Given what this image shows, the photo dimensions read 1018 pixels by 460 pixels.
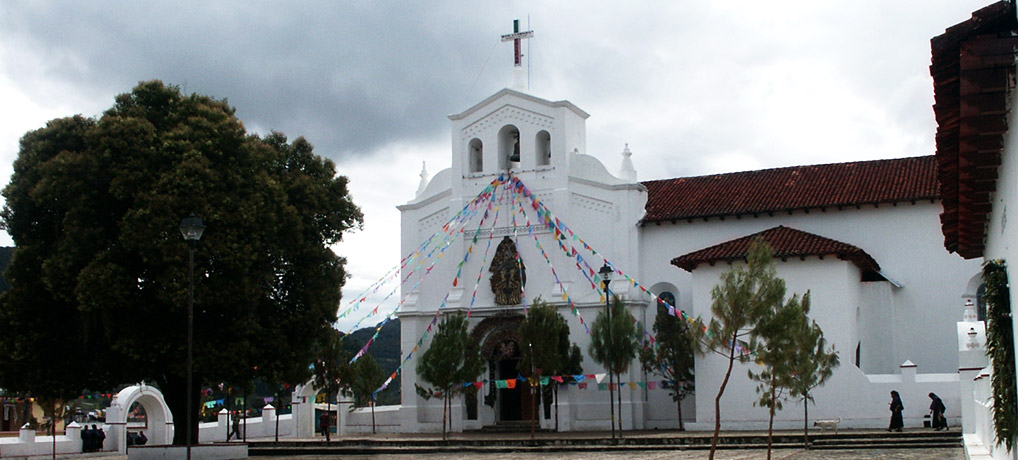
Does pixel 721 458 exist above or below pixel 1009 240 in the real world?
below

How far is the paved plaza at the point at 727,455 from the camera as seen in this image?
857 inches

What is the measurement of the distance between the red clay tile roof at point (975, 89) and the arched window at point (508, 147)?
99.7ft

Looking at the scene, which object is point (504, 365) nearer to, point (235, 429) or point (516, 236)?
point (516, 236)

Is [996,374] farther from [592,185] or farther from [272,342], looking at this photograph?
[592,185]

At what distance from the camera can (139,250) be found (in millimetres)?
25625

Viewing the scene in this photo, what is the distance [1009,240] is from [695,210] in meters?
28.7

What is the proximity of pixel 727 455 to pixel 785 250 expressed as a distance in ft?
33.1

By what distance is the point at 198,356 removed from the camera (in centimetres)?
2603

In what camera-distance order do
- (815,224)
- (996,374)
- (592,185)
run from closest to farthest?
(996,374) → (815,224) → (592,185)

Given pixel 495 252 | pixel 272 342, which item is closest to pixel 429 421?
pixel 495 252

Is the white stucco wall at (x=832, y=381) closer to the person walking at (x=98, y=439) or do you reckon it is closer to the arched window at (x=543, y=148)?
the arched window at (x=543, y=148)

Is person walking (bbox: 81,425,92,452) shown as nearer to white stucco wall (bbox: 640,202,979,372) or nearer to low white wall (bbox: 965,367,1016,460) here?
white stucco wall (bbox: 640,202,979,372)

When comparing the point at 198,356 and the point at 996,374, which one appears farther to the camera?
the point at 198,356

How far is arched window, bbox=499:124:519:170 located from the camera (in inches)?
1566
